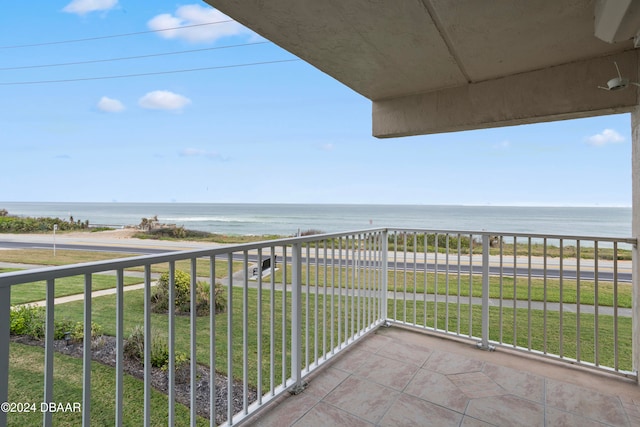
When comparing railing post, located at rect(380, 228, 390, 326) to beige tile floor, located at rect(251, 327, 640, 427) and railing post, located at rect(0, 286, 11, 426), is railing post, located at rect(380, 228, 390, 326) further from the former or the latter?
railing post, located at rect(0, 286, 11, 426)

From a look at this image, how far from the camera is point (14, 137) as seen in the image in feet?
83.8

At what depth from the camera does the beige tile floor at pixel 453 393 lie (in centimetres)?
185

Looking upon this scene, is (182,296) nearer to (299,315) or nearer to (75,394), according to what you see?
(75,394)

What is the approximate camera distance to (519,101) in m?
2.58

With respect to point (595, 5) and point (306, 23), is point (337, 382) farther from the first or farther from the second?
point (595, 5)

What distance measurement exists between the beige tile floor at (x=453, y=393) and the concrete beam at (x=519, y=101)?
2.01m

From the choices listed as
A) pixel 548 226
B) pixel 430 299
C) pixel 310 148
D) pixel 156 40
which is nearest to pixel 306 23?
pixel 430 299

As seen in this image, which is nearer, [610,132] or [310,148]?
[610,132]

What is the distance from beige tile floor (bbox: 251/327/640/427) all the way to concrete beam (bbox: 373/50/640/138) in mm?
2011

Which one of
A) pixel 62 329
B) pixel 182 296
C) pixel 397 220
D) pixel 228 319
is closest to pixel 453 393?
pixel 228 319

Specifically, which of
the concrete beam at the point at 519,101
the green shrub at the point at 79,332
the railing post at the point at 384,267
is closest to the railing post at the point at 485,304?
the railing post at the point at 384,267

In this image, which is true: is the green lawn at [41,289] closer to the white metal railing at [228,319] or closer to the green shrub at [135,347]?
the white metal railing at [228,319]

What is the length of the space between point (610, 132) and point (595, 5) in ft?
112

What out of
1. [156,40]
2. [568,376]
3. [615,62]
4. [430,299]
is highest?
[156,40]
